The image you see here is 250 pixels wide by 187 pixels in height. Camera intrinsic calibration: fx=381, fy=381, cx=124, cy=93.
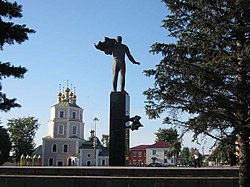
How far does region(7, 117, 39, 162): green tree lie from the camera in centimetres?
6981

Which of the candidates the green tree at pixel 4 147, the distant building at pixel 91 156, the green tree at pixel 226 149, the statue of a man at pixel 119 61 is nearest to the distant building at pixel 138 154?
the distant building at pixel 91 156

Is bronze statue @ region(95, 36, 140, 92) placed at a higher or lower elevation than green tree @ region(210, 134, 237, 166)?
higher

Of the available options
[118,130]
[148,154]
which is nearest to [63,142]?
[148,154]

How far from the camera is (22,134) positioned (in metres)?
71.8

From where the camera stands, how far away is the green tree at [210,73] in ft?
36.0

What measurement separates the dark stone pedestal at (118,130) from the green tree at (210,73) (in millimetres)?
3678

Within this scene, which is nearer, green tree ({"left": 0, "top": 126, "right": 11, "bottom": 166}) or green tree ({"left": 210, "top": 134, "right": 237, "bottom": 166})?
green tree ({"left": 210, "top": 134, "right": 237, "bottom": 166})

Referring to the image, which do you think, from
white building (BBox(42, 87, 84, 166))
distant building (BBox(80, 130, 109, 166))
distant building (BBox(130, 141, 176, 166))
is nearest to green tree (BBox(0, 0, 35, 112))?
distant building (BBox(80, 130, 109, 166))

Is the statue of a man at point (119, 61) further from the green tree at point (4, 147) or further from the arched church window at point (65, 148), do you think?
the arched church window at point (65, 148)

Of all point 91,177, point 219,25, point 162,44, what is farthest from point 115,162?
point 219,25

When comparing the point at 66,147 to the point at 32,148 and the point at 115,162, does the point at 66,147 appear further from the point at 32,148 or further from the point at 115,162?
the point at 115,162

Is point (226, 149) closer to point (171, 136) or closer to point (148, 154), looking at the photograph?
point (171, 136)

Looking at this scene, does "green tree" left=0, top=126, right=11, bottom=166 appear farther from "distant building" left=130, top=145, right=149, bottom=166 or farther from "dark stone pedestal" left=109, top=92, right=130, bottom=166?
"dark stone pedestal" left=109, top=92, right=130, bottom=166

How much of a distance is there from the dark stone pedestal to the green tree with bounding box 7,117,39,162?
187 feet
